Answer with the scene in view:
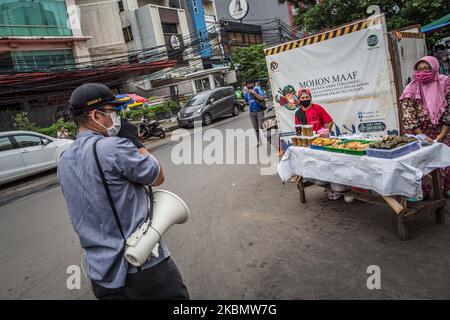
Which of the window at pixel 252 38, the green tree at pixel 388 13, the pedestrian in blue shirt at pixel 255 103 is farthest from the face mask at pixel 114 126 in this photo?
the window at pixel 252 38

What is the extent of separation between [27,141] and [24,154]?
453 mm

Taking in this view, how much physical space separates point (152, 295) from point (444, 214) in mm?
3628

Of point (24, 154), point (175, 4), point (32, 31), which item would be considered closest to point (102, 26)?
point (32, 31)

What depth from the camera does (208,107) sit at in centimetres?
1778

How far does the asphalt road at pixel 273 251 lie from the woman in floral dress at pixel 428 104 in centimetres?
112

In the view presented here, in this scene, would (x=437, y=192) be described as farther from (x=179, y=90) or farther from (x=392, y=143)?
(x=179, y=90)

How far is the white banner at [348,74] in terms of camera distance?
5.59 meters

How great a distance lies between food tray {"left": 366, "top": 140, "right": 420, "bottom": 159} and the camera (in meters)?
3.53

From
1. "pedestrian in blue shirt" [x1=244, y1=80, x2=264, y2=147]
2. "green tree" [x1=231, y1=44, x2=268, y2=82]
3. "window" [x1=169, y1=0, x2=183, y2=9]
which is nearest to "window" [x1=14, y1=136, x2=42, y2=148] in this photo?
"pedestrian in blue shirt" [x1=244, y1=80, x2=264, y2=147]

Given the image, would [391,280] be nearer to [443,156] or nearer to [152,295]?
[443,156]

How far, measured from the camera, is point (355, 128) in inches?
246

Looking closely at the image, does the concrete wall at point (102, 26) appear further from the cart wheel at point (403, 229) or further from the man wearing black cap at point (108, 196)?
the man wearing black cap at point (108, 196)

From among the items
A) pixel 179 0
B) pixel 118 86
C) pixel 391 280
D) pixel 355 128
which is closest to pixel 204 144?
pixel 355 128

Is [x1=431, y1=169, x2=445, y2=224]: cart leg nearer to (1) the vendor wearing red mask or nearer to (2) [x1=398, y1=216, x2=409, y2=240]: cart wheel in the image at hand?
(2) [x1=398, y1=216, x2=409, y2=240]: cart wheel
